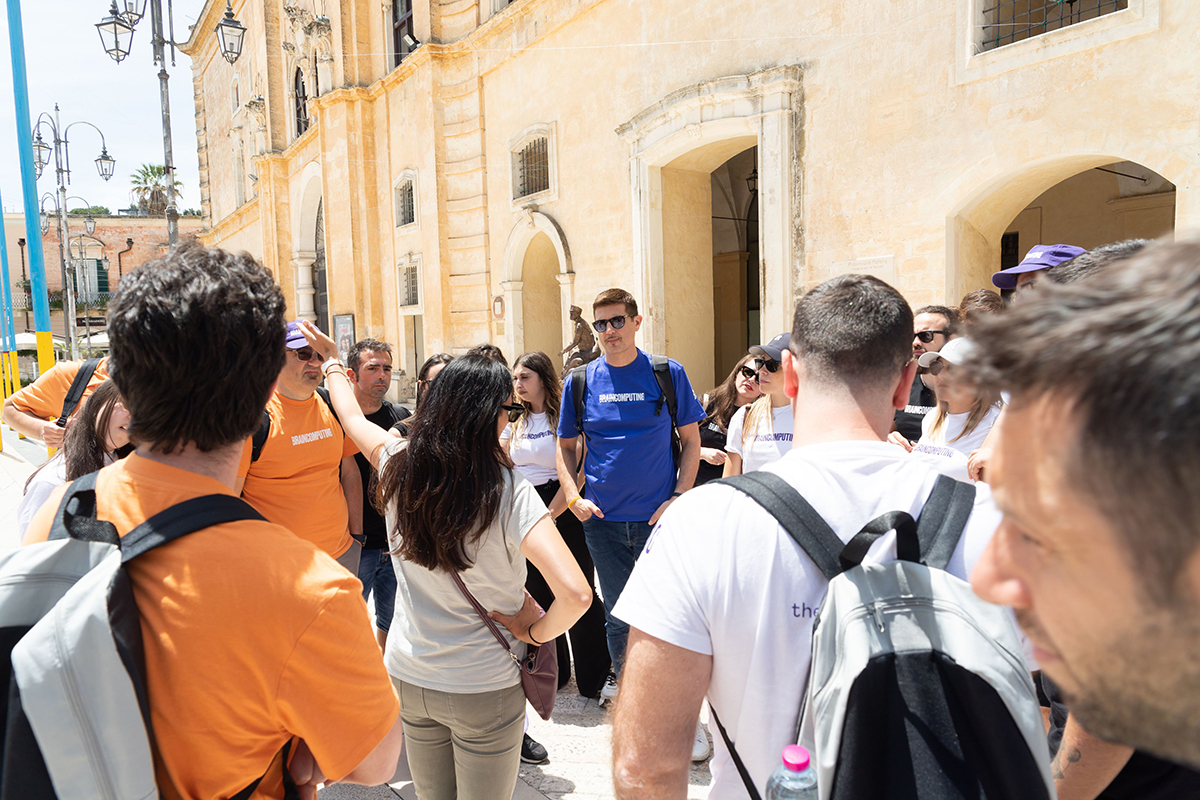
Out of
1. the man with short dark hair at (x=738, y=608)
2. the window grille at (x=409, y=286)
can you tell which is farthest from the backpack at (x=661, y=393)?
the window grille at (x=409, y=286)

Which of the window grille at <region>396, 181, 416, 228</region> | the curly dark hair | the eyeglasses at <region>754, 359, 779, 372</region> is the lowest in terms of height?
the eyeglasses at <region>754, 359, 779, 372</region>

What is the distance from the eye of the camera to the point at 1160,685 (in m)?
0.55

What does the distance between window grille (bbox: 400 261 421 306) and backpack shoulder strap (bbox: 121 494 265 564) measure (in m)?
15.8

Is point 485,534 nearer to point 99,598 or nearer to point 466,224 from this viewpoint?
point 99,598

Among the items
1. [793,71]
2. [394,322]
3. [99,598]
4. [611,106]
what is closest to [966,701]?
[99,598]

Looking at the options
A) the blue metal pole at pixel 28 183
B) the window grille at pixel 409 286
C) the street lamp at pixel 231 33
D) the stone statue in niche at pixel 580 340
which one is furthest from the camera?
the window grille at pixel 409 286

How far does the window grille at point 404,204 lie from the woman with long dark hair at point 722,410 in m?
13.4

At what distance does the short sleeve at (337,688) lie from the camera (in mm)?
Answer: 1100

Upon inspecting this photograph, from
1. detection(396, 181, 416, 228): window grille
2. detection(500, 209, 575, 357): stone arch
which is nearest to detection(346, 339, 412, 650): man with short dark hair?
detection(500, 209, 575, 357): stone arch

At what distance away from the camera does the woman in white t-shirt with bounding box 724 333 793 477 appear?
3.65m

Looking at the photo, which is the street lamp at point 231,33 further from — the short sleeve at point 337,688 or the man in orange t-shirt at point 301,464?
the short sleeve at point 337,688

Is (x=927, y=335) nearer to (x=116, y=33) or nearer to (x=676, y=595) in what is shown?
(x=676, y=595)

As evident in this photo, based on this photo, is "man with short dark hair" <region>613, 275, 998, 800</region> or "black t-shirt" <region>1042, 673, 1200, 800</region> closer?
"man with short dark hair" <region>613, 275, 998, 800</region>

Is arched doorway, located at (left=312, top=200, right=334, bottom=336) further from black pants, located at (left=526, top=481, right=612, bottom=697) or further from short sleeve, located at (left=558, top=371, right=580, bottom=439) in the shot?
black pants, located at (left=526, top=481, right=612, bottom=697)
